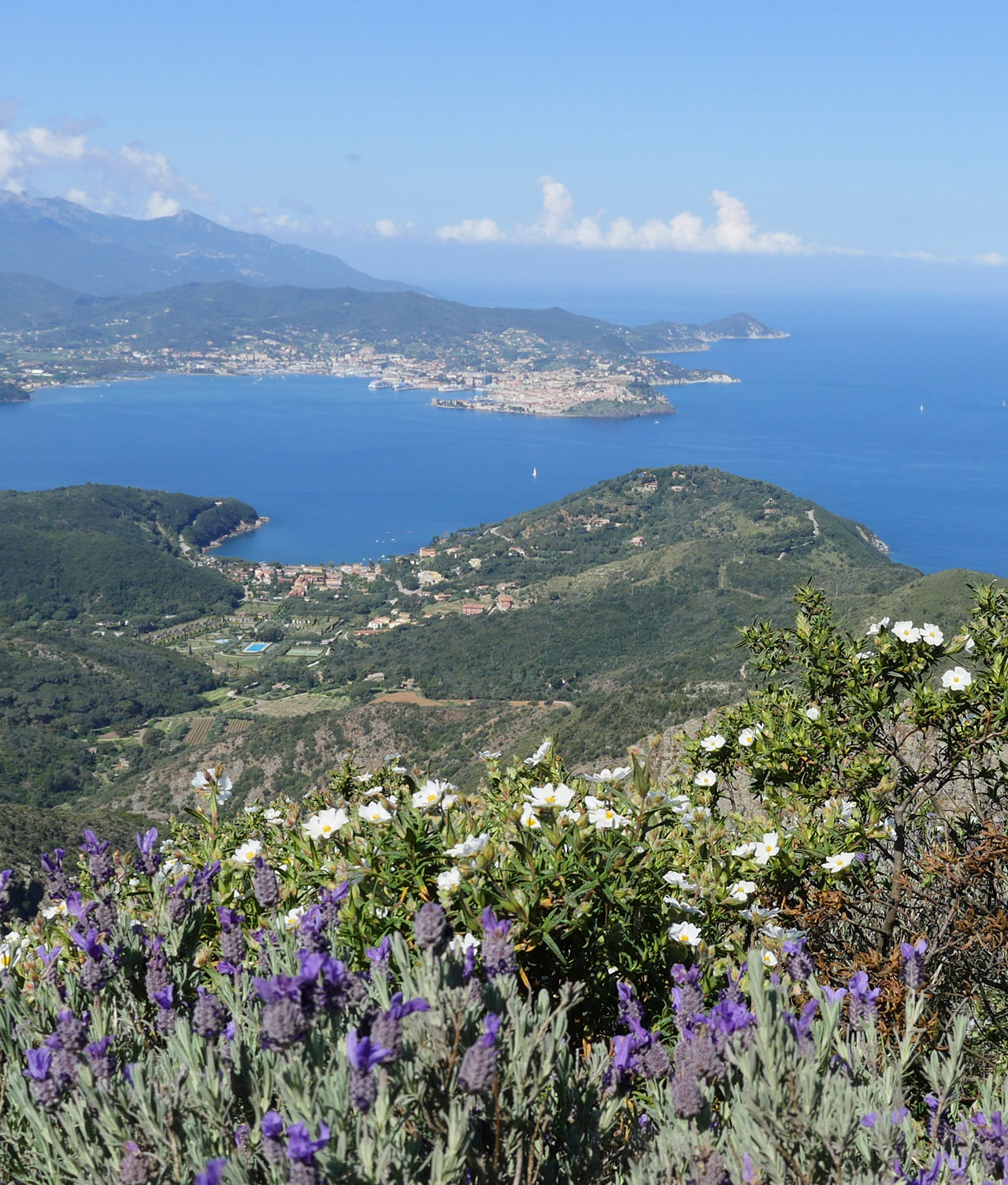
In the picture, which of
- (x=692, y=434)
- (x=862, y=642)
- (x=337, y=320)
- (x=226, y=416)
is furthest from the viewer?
(x=337, y=320)

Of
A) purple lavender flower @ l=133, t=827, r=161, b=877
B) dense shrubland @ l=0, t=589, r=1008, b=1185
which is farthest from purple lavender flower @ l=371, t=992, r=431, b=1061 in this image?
purple lavender flower @ l=133, t=827, r=161, b=877

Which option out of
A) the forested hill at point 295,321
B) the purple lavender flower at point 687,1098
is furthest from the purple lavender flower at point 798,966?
the forested hill at point 295,321

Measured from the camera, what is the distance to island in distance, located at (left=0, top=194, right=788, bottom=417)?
126m

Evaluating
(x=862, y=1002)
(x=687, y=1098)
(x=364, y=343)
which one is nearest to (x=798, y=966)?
(x=862, y=1002)

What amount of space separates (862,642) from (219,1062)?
283 centimetres

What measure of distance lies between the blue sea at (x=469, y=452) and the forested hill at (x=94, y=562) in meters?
6.98

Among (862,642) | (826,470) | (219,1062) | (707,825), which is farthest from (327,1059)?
(826,470)

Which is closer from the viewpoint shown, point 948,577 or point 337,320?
point 948,577

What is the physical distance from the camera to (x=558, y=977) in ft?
7.32

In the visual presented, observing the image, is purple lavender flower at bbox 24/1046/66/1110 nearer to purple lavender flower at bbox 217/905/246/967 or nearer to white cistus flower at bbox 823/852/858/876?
purple lavender flower at bbox 217/905/246/967

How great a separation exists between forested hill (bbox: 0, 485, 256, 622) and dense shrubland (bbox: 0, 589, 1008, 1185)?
49.3 meters

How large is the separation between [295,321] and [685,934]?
17843cm

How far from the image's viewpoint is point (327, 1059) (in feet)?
4.25

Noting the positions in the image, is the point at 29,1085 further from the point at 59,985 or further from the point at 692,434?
the point at 692,434
